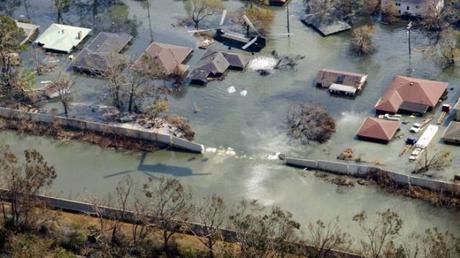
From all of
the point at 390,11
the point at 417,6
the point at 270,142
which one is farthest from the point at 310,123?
the point at 417,6

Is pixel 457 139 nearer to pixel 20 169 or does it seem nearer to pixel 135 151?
pixel 135 151

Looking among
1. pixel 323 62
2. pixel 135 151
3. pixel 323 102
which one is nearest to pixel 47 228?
pixel 135 151

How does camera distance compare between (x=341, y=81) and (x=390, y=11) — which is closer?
(x=341, y=81)

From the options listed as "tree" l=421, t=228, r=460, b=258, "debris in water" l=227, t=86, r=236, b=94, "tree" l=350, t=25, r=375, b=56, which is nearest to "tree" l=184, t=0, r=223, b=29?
"debris in water" l=227, t=86, r=236, b=94

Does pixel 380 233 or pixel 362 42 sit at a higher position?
pixel 362 42

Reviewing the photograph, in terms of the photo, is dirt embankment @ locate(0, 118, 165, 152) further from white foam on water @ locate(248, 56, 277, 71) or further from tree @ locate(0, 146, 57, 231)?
white foam on water @ locate(248, 56, 277, 71)

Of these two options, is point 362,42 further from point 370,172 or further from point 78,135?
point 78,135

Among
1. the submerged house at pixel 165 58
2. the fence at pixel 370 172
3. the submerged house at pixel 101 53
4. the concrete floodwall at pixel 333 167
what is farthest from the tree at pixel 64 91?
the concrete floodwall at pixel 333 167

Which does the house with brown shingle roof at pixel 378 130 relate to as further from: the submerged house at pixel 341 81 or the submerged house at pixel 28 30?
the submerged house at pixel 28 30
